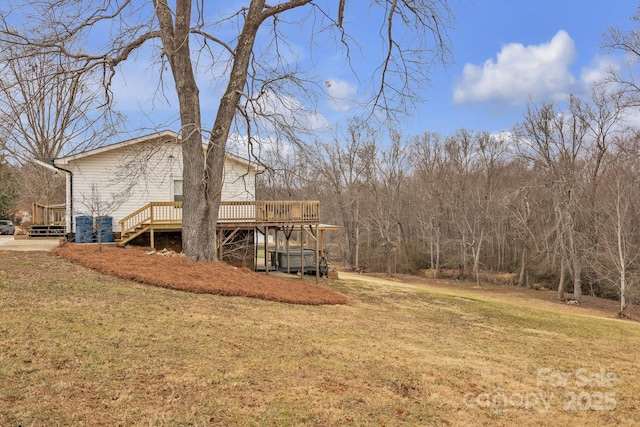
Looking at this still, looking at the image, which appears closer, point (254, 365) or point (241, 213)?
point (254, 365)

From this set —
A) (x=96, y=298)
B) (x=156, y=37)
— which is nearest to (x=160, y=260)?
(x=96, y=298)

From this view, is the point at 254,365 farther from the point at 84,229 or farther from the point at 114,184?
the point at 84,229

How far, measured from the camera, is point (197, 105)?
530 inches

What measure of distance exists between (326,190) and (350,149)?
6131 mm

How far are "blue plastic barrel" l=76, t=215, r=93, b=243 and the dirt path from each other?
12.7m

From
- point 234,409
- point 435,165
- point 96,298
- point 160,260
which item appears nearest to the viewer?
point 234,409

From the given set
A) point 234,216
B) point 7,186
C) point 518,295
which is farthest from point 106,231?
point 7,186

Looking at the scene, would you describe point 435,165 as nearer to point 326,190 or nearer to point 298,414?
point 326,190

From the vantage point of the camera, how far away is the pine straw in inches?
405

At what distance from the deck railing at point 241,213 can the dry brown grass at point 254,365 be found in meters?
7.10

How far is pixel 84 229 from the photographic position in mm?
16859

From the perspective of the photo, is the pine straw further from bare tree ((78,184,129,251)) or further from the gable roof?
the gable roof

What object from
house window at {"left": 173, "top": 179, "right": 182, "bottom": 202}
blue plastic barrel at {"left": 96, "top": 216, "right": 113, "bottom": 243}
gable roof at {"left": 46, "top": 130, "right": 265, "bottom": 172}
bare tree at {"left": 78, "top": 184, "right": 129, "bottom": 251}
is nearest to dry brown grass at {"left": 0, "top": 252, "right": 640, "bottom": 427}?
bare tree at {"left": 78, "top": 184, "right": 129, "bottom": 251}

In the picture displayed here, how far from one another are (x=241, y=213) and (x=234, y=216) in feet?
1.03
